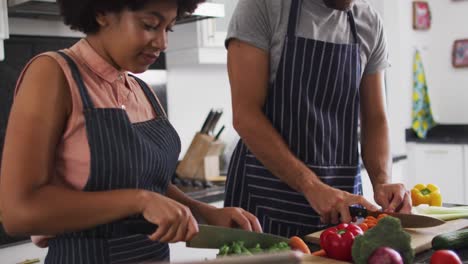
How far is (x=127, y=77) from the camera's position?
4.09 feet

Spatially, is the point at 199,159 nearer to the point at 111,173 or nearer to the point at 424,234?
the point at 424,234

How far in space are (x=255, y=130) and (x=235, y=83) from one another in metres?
0.13

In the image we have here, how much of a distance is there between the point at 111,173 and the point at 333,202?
533mm

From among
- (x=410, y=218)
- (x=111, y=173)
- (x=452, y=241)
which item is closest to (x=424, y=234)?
(x=410, y=218)

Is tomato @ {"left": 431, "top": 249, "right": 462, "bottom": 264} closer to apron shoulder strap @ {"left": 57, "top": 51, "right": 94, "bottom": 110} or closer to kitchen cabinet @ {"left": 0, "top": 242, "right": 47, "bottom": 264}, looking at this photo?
apron shoulder strap @ {"left": 57, "top": 51, "right": 94, "bottom": 110}

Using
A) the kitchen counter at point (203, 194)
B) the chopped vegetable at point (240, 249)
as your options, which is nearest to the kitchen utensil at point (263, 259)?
the chopped vegetable at point (240, 249)

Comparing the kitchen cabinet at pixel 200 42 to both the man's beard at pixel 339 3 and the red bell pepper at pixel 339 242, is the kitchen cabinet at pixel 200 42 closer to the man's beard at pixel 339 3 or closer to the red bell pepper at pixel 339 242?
the man's beard at pixel 339 3

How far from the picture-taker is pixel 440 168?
152 inches

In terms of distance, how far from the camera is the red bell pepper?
121cm

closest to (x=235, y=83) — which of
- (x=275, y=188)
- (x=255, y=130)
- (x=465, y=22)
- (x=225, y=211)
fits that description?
(x=255, y=130)

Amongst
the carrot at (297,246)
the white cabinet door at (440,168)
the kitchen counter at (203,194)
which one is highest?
the carrot at (297,246)

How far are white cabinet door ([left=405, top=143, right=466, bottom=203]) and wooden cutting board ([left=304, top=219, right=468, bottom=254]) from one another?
236 centimetres

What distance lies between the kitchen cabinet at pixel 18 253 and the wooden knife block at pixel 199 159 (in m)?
0.85

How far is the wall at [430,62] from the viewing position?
3.92 meters
